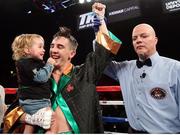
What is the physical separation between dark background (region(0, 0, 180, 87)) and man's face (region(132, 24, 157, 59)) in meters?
2.57

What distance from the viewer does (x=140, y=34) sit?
5.04 ft

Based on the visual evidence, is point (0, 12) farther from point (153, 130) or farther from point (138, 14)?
point (153, 130)

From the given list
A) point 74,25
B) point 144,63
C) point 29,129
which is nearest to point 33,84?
point 29,129

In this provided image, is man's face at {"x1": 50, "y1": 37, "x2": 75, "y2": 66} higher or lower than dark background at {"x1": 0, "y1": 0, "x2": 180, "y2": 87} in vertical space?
lower

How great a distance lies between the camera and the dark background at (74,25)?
4.41 metres

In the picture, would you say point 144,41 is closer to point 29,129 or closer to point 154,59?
point 154,59

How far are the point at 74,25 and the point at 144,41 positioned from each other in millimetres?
4072

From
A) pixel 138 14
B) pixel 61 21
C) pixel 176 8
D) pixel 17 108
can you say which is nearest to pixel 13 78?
pixel 61 21

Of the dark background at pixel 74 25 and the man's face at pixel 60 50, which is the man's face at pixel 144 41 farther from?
the dark background at pixel 74 25

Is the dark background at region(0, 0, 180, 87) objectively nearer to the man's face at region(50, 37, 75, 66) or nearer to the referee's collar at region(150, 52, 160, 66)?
the referee's collar at region(150, 52, 160, 66)

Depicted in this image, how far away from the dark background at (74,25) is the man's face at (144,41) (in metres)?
2.57

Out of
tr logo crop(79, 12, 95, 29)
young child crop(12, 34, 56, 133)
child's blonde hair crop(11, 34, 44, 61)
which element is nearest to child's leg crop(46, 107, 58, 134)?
young child crop(12, 34, 56, 133)

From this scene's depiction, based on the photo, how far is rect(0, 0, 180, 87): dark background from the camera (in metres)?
4.41

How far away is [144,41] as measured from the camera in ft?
4.97
